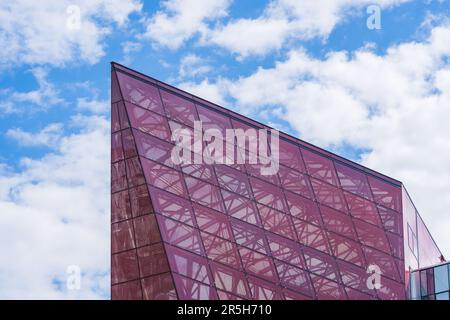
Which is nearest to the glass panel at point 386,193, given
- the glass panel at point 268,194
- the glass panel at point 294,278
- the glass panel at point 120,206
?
the glass panel at point 268,194

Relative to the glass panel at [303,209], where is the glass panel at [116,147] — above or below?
Result: above

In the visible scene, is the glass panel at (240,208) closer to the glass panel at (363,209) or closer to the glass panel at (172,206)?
the glass panel at (172,206)

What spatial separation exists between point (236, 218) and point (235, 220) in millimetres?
157

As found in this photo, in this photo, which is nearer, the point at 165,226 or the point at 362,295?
the point at 165,226

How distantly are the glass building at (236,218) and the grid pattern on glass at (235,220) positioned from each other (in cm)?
5

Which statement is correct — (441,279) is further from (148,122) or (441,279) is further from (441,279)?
(148,122)

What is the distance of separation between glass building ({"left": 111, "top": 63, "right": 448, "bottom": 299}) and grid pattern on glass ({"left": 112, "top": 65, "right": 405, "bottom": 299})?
54mm

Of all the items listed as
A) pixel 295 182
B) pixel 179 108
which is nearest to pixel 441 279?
pixel 295 182

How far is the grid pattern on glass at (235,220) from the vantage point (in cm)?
4306

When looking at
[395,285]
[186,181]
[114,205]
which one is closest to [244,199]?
[186,181]

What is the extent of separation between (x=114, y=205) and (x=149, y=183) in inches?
87.2

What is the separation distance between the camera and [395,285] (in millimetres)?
49219

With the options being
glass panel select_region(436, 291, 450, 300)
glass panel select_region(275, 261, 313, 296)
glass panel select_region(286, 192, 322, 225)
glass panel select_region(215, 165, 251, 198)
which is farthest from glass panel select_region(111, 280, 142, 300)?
glass panel select_region(436, 291, 450, 300)

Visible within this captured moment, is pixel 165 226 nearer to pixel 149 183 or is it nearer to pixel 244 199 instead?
pixel 149 183
